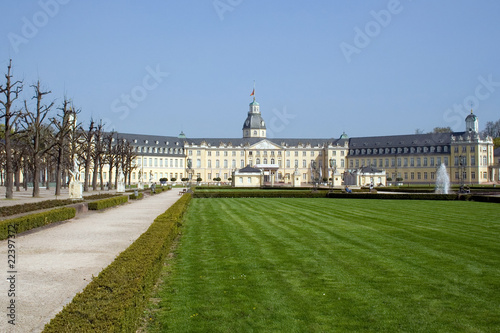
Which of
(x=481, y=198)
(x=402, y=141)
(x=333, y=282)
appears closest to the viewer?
(x=333, y=282)

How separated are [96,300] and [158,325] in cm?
93

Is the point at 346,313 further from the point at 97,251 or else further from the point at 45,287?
the point at 97,251

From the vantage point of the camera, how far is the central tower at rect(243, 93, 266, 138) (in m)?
117

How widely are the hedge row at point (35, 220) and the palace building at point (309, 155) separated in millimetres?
79542

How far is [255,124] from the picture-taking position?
117 metres

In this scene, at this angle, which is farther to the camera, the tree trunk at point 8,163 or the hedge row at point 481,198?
the hedge row at point 481,198

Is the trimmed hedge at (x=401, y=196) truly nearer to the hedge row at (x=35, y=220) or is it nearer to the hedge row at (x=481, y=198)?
the hedge row at (x=481, y=198)

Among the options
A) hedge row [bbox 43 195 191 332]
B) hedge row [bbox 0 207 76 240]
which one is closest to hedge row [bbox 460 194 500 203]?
hedge row [bbox 0 207 76 240]

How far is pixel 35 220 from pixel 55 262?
5783 millimetres

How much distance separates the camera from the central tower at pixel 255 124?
117 meters

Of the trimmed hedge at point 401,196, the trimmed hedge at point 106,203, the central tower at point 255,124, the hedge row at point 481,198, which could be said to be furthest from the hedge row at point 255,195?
the central tower at point 255,124

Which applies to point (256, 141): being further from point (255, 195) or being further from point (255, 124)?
point (255, 195)

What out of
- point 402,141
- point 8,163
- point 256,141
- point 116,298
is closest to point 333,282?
point 116,298

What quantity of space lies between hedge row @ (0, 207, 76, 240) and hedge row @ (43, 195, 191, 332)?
6233 mm
